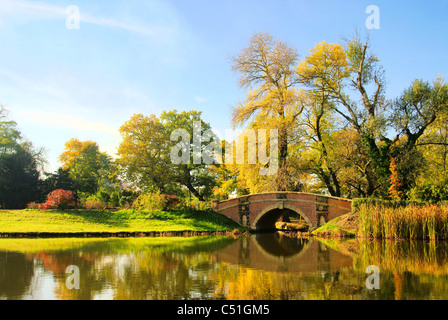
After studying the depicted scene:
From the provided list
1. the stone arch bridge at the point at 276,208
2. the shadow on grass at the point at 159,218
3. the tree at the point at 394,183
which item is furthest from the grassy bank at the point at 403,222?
the shadow on grass at the point at 159,218

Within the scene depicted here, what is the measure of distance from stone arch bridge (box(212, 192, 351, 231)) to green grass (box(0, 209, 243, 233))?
90 centimetres

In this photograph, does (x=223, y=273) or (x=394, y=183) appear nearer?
(x=223, y=273)

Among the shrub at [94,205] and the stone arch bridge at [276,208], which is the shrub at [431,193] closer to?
the stone arch bridge at [276,208]

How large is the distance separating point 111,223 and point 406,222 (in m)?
19.9

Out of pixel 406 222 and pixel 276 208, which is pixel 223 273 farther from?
pixel 276 208

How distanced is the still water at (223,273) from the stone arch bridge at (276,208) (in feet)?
29.3

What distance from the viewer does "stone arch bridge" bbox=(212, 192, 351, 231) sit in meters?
26.5

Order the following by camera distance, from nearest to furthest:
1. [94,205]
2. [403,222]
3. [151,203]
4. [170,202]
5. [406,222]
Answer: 1. [406,222]
2. [403,222]
3. [151,203]
4. [170,202]
5. [94,205]

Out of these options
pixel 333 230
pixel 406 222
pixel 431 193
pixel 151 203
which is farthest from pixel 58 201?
pixel 431 193

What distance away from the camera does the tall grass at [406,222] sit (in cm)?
1955

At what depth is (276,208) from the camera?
2917 cm
